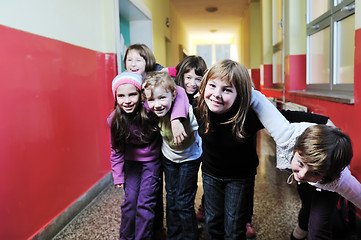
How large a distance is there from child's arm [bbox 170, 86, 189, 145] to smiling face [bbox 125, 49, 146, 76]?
426mm

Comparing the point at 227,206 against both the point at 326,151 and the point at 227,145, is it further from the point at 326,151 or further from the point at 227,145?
the point at 326,151

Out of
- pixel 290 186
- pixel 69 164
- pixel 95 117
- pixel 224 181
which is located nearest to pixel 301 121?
pixel 224 181

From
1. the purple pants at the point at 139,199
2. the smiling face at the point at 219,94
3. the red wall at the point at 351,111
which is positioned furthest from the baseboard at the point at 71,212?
the red wall at the point at 351,111

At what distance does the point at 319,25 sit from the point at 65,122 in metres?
2.61

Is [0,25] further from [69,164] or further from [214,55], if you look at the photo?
[214,55]

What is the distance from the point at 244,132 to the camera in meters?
1.30

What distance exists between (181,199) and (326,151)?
2.66 ft

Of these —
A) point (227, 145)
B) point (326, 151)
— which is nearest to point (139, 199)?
point (227, 145)

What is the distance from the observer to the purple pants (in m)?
1.63

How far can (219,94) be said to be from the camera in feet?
4.05

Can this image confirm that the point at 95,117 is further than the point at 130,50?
Yes

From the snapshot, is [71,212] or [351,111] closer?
[351,111]

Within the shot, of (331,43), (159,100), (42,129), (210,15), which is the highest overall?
(210,15)

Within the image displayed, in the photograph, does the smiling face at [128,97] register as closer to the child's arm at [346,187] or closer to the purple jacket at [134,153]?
the purple jacket at [134,153]
